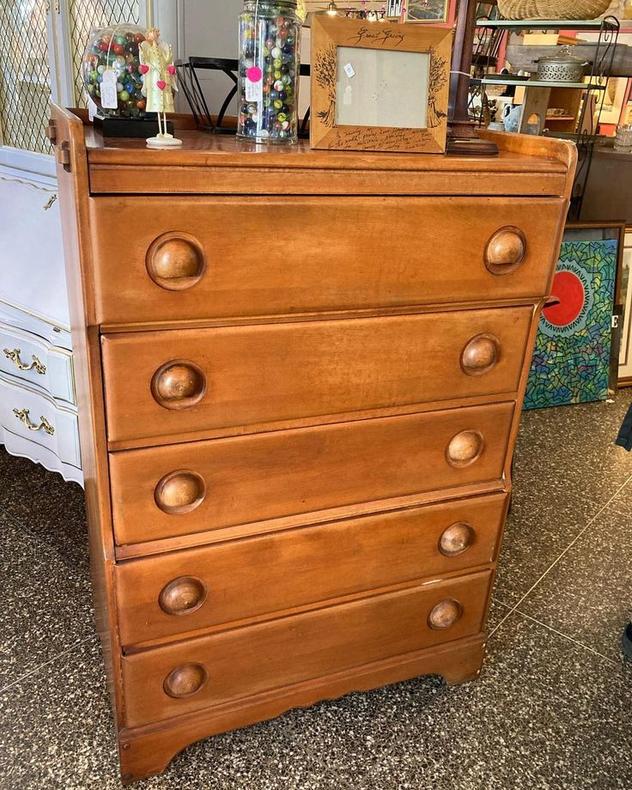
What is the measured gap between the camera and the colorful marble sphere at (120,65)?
1204mm

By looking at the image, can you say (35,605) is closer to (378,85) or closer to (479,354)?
(479,354)

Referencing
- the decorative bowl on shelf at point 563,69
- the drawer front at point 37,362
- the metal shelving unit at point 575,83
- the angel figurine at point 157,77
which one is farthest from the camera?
the decorative bowl on shelf at point 563,69

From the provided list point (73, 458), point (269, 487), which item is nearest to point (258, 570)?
point (269, 487)

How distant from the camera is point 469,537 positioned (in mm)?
1554

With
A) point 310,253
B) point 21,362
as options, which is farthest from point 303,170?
point 21,362

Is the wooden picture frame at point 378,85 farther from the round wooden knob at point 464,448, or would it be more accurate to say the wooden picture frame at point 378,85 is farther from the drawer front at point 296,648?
the drawer front at point 296,648

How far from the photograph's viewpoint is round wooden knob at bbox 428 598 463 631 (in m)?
1.60

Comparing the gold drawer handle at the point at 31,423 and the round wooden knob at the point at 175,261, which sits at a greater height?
the round wooden knob at the point at 175,261

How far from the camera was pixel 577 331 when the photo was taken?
129 inches

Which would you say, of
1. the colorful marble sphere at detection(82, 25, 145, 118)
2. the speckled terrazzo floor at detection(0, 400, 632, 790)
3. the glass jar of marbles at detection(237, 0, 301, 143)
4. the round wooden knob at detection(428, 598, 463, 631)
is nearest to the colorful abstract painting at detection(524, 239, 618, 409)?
the speckled terrazzo floor at detection(0, 400, 632, 790)

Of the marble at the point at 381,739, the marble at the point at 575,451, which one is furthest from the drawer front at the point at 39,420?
the marble at the point at 575,451

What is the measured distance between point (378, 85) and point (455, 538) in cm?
91

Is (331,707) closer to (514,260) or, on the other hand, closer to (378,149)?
(514,260)

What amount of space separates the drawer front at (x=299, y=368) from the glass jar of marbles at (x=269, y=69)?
13.9 inches
